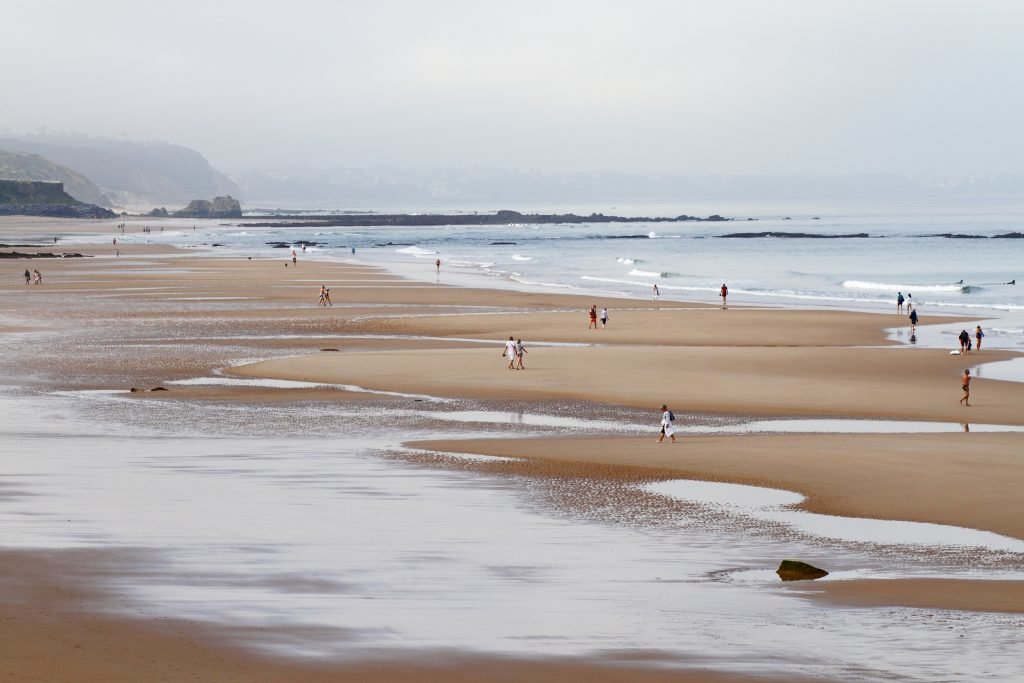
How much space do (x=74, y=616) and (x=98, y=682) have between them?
206cm

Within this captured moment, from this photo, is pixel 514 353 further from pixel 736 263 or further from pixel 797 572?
pixel 736 263

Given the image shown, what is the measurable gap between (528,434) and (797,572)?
10.8 metres

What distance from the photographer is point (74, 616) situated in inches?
444

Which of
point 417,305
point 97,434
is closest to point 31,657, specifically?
point 97,434

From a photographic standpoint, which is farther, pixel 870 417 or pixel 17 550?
pixel 870 417

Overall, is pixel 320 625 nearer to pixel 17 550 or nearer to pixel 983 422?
pixel 17 550

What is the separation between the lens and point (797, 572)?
13508 mm

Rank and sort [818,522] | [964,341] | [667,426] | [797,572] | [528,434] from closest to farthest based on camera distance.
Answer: [797,572] < [818,522] < [667,426] < [528,434] < [964,341]

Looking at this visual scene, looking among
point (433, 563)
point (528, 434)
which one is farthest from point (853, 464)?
point (433, 563)

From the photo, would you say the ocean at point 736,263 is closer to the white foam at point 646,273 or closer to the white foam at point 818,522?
the white foam at point 646,273

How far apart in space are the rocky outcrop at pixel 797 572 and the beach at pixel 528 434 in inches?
13.8

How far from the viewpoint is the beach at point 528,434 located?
34.5 ft

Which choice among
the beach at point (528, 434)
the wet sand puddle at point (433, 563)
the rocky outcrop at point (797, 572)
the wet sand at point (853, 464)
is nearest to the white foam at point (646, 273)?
the beach at point (528, 434)

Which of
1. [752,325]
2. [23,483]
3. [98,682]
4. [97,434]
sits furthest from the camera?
[752,325]
